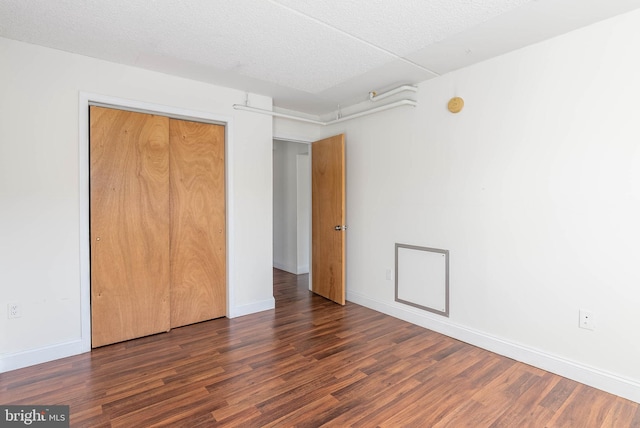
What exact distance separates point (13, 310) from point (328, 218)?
3.07 meters

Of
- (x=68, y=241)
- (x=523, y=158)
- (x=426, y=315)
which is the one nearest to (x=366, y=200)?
(x=426, y=315)

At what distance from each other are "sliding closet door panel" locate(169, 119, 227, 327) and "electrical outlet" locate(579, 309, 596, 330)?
3.20m

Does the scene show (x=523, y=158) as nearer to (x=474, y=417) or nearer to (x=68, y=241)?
(x=474, y=417)

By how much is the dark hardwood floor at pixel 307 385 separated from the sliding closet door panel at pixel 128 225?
9.9 inches

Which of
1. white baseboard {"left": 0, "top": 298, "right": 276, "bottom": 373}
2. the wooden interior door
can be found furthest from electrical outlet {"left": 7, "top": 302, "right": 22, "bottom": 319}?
the wooden interior door

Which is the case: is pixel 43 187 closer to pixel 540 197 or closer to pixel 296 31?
pixel 296 31

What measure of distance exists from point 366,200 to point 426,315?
4.80 ft

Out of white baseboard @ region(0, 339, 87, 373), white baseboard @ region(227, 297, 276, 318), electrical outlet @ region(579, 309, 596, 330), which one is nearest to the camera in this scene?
electrical outlet @ region(579, 309, 596, 330)

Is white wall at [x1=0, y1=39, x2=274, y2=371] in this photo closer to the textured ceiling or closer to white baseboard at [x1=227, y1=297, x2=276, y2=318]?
the textured ceiling

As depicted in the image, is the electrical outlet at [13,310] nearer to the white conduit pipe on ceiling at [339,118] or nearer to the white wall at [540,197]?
the white conduit pipe on ceiling at [339,118]

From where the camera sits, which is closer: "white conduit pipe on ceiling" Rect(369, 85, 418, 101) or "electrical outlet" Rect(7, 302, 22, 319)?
"electrical outlet" Rect(7, 302, 22, 319)

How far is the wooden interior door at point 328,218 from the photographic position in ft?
13.0

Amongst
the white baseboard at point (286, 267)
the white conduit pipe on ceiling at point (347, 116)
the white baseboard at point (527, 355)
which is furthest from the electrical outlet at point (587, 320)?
the white baseboard at point (286, 267)

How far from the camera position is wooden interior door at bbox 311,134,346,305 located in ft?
13.0
